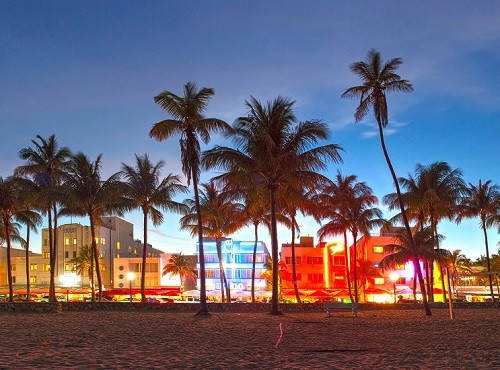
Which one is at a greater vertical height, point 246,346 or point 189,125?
point 189,125

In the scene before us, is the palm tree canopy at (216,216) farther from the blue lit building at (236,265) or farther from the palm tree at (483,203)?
the blue lit building at (236,265)

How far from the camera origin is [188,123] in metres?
30.5

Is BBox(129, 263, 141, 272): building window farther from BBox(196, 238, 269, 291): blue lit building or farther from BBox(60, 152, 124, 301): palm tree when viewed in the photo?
BBox(60, 152, 124, 301): palm tree

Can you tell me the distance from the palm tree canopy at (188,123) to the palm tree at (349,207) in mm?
19858

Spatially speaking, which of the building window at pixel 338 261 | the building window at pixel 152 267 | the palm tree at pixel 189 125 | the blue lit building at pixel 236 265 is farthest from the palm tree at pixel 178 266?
the palm tree at pixel 189 125

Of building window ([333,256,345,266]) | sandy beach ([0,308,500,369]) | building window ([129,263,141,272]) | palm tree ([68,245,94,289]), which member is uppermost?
palm tree ([68,245,94,289])

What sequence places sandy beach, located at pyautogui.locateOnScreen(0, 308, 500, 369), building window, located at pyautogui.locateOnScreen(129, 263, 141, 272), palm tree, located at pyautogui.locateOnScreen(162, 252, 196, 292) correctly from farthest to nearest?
1. building window, located at pyautogui.locateOnScreen(129, 263, 141, 272)
2. palm tree, located at pyautogui.locateOnScreen(162, 252, 196, 292)
3. sandy beach, located at pyautogui.locateOnScreen(0, 308, 500, 369)

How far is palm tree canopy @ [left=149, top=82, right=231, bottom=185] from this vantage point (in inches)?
1187

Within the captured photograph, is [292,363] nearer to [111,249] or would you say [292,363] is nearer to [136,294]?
[136,294]

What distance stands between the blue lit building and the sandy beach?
6355 centimetres

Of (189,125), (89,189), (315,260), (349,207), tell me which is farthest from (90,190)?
(315,260)

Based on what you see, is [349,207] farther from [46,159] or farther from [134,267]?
[134,267]

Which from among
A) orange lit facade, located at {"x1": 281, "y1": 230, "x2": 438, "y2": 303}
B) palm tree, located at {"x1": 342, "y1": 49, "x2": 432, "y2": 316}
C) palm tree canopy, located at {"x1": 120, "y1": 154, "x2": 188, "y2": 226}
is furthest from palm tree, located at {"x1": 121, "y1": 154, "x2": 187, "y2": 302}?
orange lit facade, located at {"x1": 281, "y1": 230, "x2": 438, "y2": 303}

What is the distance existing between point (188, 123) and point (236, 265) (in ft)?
192
